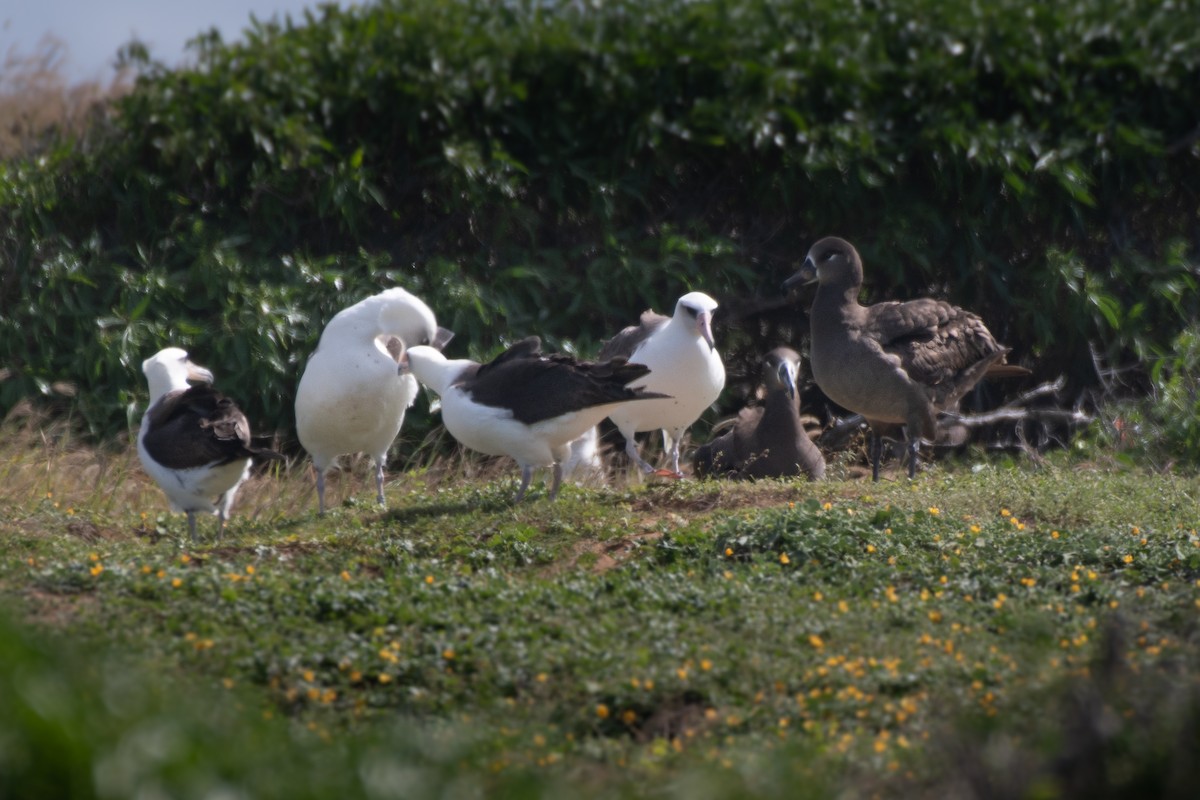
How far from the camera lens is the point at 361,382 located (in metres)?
9.25

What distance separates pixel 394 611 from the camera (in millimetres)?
6000

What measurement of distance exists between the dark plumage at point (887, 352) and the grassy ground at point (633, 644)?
49.3 inches

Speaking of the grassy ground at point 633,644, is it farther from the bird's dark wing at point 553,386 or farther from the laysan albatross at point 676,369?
the laysan albatross at point 676,369

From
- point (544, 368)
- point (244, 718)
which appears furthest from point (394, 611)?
point (544, 368)

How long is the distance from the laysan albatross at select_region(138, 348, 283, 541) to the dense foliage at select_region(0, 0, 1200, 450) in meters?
2.40

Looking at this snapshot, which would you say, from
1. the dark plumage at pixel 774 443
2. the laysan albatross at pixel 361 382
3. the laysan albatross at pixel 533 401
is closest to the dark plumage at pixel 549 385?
the laysan albatross at pixel 533 401

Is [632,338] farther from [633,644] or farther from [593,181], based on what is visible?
[633,644]

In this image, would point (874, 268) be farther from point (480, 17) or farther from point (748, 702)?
point (748, 702)

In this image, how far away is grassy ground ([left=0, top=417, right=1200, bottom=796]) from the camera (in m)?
3.67

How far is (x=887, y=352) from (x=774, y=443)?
1.08m

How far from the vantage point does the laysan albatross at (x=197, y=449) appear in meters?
8.32

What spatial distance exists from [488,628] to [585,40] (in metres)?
7.12

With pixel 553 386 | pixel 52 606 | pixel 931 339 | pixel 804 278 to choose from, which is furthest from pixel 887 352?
pixel 52 606

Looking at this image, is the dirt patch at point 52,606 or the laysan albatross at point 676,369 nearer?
the dirt patch at point 52,606
